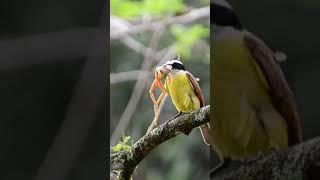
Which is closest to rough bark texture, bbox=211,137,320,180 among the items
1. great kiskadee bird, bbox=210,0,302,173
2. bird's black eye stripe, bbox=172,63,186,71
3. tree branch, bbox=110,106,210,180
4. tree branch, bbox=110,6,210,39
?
great kiskadee bird, bbox=210,0,302,173

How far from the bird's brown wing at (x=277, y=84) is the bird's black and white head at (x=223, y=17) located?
75 mm

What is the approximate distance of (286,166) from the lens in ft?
6.95

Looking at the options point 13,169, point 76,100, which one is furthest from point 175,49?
point 13,169

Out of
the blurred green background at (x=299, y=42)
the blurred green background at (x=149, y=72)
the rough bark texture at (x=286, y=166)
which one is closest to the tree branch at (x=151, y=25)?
the blurred green background at (x=149, y=72)

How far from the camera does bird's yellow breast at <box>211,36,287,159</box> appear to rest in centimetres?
221

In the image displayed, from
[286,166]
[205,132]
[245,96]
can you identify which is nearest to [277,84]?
[245,96]

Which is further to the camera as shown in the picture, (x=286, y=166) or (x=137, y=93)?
(x=137, y=93)

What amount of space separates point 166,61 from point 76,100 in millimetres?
464

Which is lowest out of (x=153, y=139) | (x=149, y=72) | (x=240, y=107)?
(x=153, y=139)

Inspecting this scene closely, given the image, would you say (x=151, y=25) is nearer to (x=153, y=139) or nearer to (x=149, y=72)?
(x=149, y=72)

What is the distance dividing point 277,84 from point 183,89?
1.50 feet

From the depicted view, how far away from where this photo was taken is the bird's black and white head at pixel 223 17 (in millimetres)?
2227

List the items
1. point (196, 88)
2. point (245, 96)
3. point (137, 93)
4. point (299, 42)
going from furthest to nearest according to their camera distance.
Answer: point (137, 93), point (196, 88), point (245, 96), point (299, 42)

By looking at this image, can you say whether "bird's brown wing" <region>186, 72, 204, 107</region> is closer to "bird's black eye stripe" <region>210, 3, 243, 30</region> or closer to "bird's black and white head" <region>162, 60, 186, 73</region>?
"bird's black and white head" <region>162, 60, 186, 73</region>
